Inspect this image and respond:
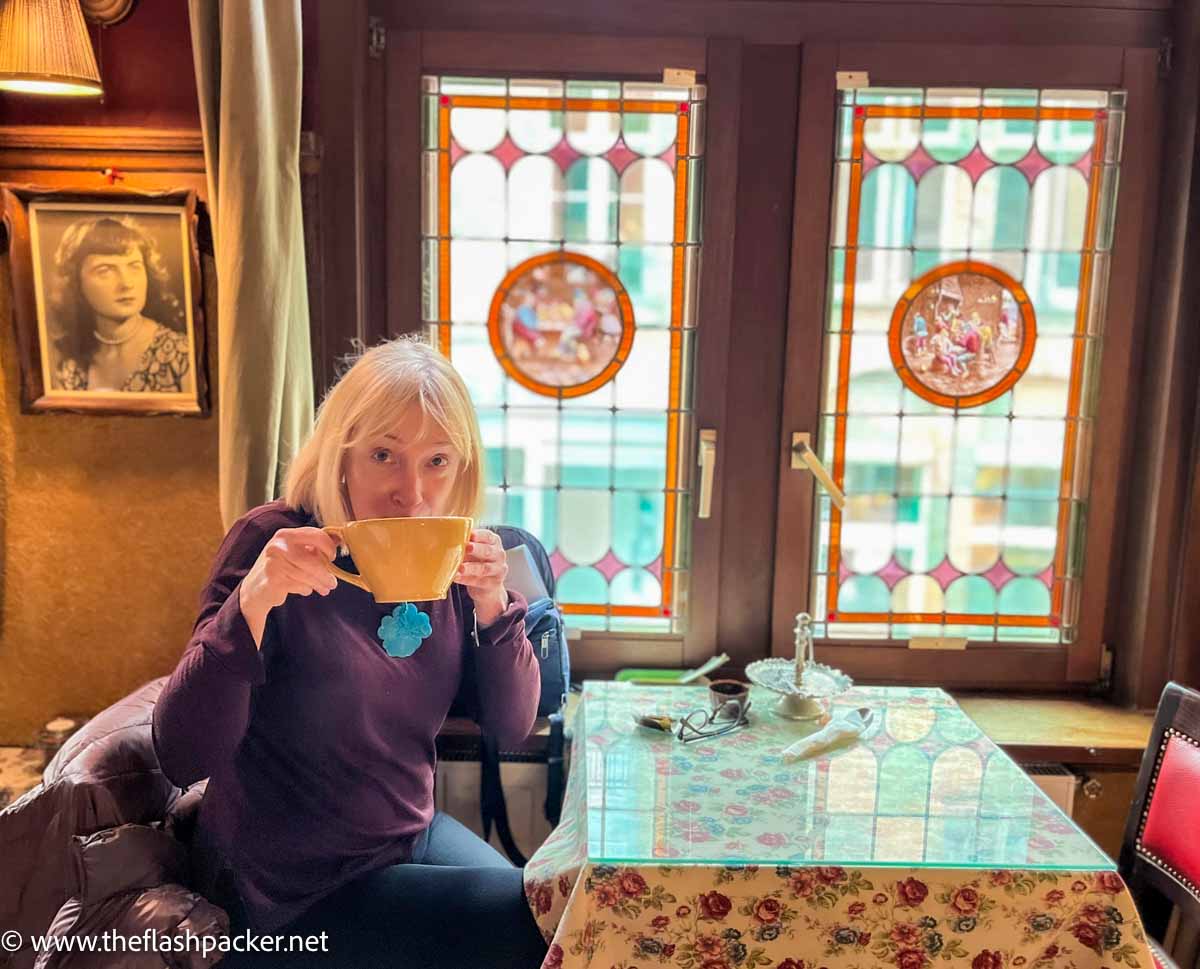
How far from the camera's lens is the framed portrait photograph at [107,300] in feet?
6.74

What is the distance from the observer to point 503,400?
232cm

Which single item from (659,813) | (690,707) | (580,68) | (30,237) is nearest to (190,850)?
(659,813)

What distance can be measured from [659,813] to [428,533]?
570 mm

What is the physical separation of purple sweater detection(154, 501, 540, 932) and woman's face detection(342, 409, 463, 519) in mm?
154

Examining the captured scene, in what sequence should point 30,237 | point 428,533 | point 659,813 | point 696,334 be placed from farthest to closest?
point 696,334, point 30,237, point 659,813, point 428,533

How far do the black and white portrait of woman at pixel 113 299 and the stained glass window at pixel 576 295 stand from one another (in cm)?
54

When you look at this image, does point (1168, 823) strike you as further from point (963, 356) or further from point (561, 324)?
point (561, 324)

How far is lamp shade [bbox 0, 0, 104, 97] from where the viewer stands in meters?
1.82

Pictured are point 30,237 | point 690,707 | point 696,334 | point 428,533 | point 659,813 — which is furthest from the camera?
point 696,334

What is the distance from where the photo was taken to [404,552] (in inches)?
47.2

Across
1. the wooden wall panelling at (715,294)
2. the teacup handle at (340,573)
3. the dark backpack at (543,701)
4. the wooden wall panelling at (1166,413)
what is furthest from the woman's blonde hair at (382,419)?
the wooden wall panelling at (1166,413)

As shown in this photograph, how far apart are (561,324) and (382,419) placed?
972 mm

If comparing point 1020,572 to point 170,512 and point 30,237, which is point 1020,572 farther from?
point 30,237

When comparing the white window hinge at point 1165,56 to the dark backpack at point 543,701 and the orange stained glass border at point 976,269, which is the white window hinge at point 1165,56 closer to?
the orange stained glass border at point 976,269
